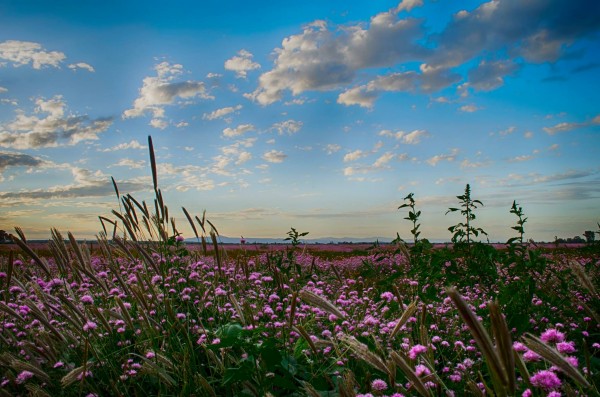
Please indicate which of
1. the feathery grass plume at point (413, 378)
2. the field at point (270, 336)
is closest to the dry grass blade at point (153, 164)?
the field at point (270, 336)

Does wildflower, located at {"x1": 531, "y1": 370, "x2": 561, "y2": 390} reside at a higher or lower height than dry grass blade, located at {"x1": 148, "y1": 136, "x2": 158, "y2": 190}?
lower

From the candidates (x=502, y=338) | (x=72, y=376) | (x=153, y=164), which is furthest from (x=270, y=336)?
(x=502, y=338)

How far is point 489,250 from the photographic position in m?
5.45

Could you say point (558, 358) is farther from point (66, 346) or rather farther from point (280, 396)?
point (66, 346)

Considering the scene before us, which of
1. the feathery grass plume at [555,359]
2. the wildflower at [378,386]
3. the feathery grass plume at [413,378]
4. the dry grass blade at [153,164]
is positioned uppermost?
the dry grass blade at [153,164]

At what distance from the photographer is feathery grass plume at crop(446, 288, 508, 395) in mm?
720

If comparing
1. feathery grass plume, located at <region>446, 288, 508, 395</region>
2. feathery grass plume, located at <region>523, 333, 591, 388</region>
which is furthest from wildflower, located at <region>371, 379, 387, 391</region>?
feathery grass plume, located at <region>446, 288, 508, 395</region>

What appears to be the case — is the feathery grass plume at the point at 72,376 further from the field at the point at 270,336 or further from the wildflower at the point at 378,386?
the wildflower at the point at 378,386

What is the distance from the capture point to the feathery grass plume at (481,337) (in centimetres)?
72

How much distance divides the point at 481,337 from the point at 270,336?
87.4 inches

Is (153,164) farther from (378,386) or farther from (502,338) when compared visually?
(502,338)

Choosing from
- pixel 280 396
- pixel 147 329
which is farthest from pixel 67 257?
pixel 280 396

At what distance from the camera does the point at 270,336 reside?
2787 mm

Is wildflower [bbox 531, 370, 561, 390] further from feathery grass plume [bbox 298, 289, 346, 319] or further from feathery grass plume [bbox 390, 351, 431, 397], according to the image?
feathery grass plume [bbox 298, 289, 346, 319]
